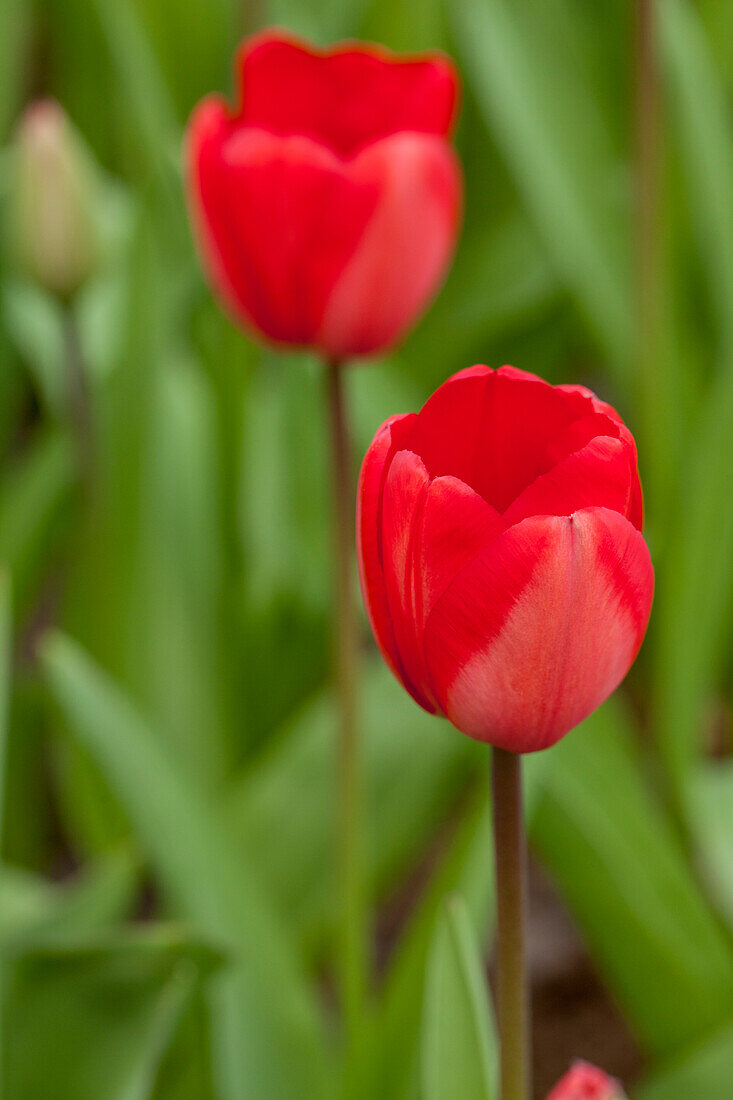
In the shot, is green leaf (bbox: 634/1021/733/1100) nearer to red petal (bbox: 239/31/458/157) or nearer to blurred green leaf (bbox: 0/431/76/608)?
red petal (bbox: 239/31/458/157)

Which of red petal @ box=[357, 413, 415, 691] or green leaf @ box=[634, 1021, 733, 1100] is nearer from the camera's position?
red petal @ box=[357, 413, 415, 691]

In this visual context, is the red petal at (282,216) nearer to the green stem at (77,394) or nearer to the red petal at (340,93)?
the red petal at (340,93)

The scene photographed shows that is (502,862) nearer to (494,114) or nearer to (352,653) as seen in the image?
(352,653)

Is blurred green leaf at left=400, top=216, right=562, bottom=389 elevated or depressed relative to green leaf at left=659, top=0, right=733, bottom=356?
depressed

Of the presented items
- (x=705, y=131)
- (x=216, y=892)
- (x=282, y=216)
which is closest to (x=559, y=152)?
(x=705, y=131)

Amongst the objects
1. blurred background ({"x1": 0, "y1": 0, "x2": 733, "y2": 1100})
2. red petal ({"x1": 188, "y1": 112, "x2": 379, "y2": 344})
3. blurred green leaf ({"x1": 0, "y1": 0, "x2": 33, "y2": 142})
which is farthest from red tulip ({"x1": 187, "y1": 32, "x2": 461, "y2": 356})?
blurred green leaf ({"x1": 0, "y1": 0, "x2": 33, "y2": 142})

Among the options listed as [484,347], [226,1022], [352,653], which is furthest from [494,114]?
[226,1022]
